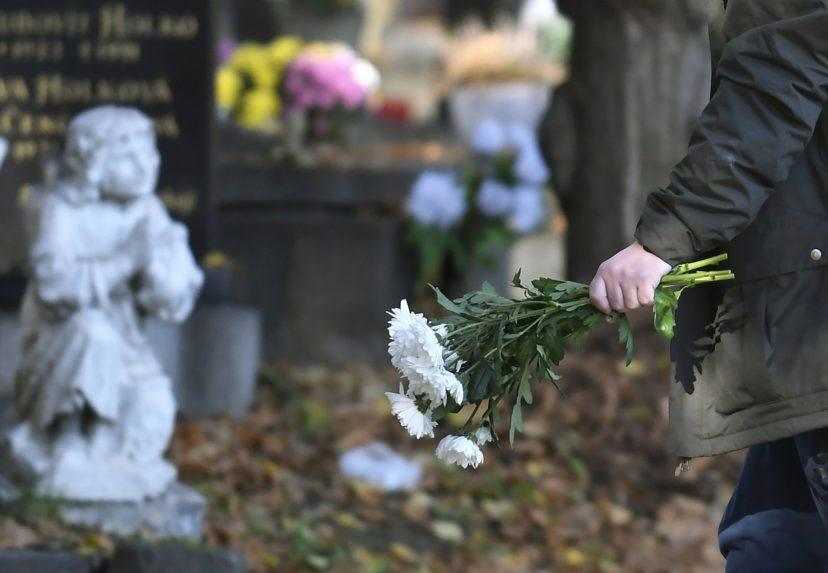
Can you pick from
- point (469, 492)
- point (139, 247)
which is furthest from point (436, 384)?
point (469, 492)

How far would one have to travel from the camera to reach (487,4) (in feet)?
79.6

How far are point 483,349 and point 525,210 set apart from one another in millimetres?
5653

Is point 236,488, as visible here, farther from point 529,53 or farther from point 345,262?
point 529,53

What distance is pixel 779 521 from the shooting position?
3318 millimetres

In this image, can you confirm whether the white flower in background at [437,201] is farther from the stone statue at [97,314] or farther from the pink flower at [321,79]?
the stone statue at [97,314]

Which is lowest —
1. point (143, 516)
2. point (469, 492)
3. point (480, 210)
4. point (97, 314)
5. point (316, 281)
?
point (469, 492)

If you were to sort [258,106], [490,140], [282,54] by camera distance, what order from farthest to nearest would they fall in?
[282,54]
[258,106]
[490,140]

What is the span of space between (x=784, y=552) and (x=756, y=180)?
812mm

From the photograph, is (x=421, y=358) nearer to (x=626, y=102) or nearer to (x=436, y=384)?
(x=436, y=384)

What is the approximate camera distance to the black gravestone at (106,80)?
24.0 feet

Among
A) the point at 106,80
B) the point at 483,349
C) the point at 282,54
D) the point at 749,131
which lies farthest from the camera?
the point at 282,54

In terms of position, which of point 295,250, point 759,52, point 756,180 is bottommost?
point 295,250

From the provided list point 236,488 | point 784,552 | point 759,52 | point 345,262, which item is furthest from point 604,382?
point 759,52

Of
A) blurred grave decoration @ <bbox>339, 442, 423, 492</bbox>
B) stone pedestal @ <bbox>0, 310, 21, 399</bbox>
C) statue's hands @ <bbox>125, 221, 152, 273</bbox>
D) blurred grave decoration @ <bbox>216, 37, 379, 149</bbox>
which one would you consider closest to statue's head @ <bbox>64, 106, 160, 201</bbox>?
statue's hands @ <bbox>125, 221, 152, 273</bbox>
